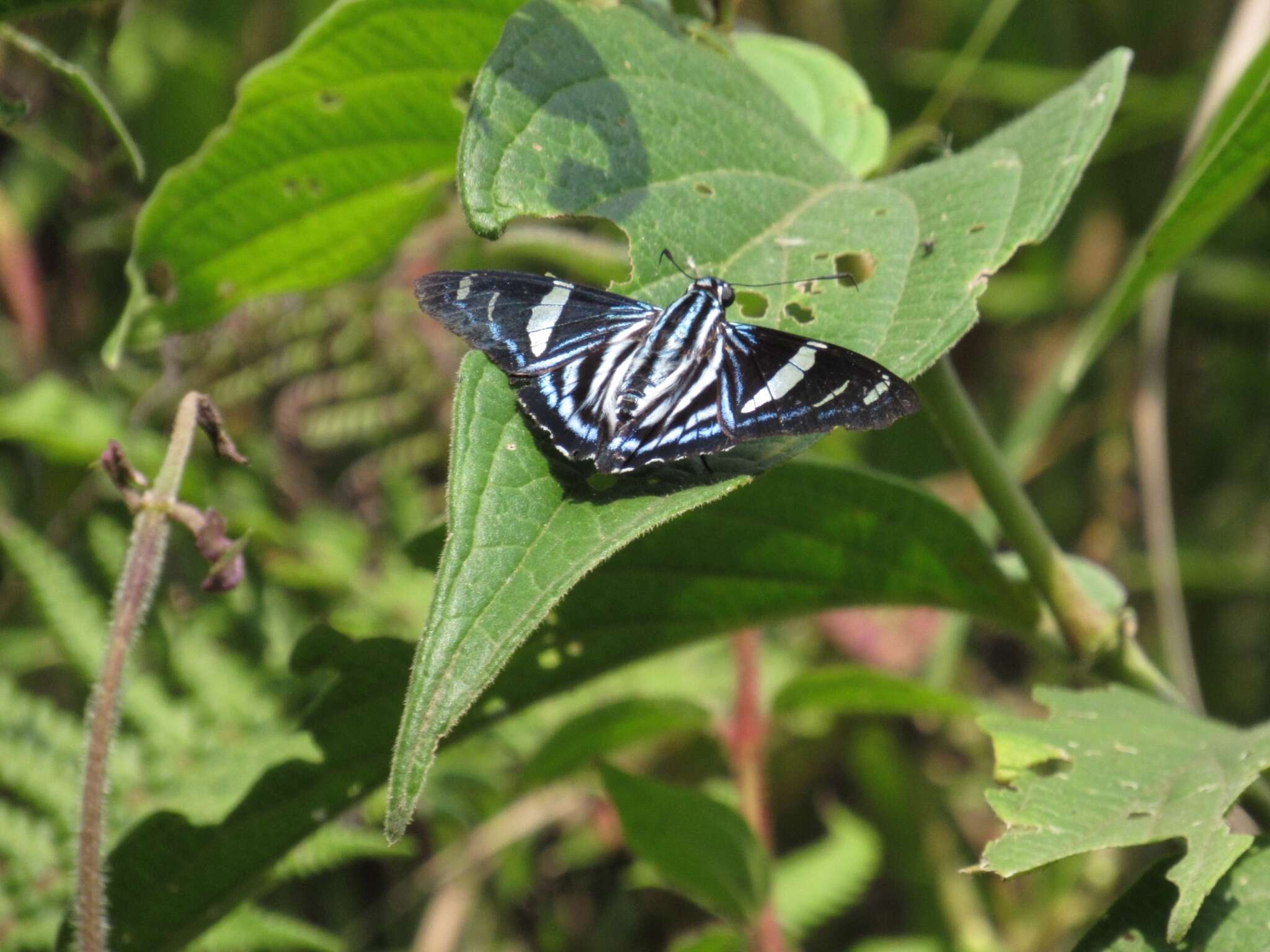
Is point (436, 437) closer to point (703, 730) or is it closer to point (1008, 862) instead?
point (703, 730)

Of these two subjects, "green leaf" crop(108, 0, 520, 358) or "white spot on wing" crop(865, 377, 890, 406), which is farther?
"green leaf" crop(108, 0, 520, 358)

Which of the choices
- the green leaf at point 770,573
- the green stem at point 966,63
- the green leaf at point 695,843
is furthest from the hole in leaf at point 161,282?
the green stem at point 966,63

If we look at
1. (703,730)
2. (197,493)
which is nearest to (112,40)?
(197,493)

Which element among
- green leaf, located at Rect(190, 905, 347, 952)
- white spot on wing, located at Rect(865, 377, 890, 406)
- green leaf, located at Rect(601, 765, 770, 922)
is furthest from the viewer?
green leaf, located at Rect(190, 905, 347, 952)

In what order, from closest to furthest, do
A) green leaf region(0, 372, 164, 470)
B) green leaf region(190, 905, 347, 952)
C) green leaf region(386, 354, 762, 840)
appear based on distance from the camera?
green leaf region(386, 354, 762, 840), green leaf region(190, 905, 347, 952), green leaf region(0, 372, 164, 470)

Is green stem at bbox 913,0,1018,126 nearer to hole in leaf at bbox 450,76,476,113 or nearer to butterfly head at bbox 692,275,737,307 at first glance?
hole in leaf at bbox 450,76,476,113

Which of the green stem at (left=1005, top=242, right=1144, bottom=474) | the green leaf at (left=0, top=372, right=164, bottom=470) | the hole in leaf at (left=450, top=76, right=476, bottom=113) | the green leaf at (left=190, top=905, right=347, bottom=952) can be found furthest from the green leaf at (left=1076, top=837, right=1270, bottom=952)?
the green leaf at (left=0, top=372, right=164, bottom=470)

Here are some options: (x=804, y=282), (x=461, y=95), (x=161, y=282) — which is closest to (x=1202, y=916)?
(x=804, y=282)
